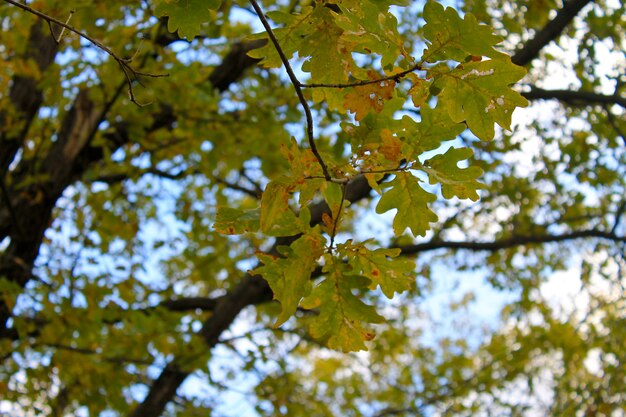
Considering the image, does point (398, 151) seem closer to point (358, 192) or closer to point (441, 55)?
point (441, 55)

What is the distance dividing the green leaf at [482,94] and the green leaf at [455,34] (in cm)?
4

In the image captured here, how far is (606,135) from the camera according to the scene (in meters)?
4.30

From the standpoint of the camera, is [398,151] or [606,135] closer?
[398,151]

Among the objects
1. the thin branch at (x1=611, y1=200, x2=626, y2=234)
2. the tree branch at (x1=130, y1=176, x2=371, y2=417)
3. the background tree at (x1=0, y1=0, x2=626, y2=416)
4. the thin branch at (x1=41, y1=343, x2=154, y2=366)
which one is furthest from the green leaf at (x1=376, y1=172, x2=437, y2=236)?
the thin branch at (x1=611, y1=200, x2=626, y2=234)

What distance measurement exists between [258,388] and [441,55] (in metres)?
3.40

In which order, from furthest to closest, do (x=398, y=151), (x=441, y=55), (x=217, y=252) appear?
(x=217, y=252)
(x=398, y=151)
(x=441, y=55)

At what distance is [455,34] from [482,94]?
16 centimetres

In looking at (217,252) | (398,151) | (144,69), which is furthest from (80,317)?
(398,151)

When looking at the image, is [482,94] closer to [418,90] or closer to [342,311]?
[418,90]

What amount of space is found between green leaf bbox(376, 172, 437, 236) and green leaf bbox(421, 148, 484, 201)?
0.20ft

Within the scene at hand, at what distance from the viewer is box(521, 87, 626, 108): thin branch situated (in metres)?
3.34

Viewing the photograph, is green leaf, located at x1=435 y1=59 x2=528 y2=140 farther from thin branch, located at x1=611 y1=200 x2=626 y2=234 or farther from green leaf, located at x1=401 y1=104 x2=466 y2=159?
thin branch, located at x1=611 y1=200 x2=626 y2=234

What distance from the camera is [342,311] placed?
165cm

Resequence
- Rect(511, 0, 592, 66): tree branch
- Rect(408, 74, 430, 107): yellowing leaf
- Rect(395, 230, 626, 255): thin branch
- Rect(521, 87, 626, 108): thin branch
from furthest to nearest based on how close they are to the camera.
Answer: Rect(395, 230, 626, 255): thin branch, Rect(511, 0, 592, 66): tree branch, Rect(521, 87, 626, 108): thin branch, Rect(408, 74, 430, 107): yellowing leaf
